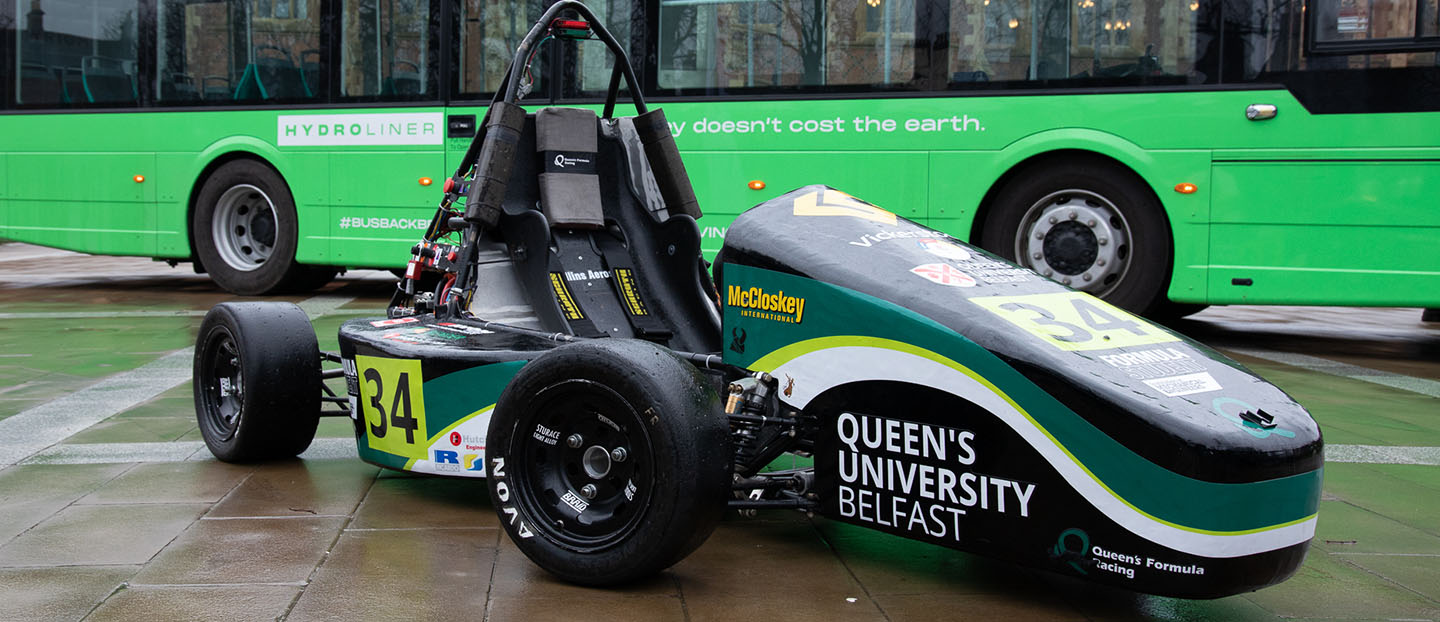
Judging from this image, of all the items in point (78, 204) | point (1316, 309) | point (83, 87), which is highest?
point (83, 87)

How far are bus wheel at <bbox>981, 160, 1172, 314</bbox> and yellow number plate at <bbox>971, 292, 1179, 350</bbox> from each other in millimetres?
5505

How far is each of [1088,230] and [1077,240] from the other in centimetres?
11

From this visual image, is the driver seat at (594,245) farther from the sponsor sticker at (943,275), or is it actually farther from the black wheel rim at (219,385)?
the sponsor sticker at (943,275)

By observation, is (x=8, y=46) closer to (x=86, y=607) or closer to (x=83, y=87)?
(x=83, y=87)

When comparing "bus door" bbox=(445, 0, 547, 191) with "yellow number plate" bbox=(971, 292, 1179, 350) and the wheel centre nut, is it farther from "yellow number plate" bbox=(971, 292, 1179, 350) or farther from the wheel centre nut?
"yellow number plate" bbox=(971, 292, 1179, 350)

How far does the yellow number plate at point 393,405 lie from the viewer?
13.7 ft

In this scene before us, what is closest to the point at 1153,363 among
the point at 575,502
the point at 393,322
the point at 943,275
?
the point at 943,275

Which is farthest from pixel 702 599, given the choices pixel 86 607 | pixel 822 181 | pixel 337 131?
pixel 337 131

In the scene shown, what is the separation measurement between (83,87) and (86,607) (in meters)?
10.1

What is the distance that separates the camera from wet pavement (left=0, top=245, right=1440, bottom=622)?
3.22 meters

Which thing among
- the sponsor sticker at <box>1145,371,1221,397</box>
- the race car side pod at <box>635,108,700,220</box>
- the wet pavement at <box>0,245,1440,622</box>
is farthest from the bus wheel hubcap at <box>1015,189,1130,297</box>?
the sponsor sticker at <box>1145,371,1221,397</box>

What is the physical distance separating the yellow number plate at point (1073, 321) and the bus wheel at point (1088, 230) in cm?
550

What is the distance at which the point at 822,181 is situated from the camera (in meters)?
9.48

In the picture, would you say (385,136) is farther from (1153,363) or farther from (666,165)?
(1153,363)
